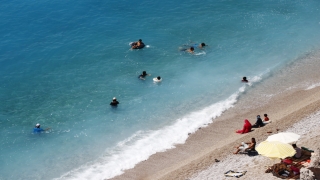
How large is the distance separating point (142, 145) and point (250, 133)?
24.0ft

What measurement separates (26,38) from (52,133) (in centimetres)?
1773

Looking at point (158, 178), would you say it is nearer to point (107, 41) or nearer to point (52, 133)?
point (52, 133)

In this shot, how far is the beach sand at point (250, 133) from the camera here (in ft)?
83.5

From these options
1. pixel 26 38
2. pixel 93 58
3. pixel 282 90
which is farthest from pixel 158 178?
pixel 26 38

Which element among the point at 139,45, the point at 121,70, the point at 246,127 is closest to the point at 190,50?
the point at 139,45

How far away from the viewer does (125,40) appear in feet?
153

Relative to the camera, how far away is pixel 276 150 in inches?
918

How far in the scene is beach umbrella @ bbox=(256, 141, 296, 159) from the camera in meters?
23.1

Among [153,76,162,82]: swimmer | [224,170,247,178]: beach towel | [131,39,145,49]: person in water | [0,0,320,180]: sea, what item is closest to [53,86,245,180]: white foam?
[0,0,320,180]: sea

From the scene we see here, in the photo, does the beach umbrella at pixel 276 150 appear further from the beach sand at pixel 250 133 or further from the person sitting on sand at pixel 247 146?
the person sitting on sand at pixel 247 146

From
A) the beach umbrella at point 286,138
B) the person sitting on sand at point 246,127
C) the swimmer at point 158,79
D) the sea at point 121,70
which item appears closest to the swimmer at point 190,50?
the sea at point 121,70

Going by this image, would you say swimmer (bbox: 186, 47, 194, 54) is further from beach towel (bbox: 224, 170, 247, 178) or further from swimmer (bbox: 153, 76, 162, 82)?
beach towel (bbox: 224, 170, 247, 178)

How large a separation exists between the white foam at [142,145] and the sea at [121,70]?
0.08 metres

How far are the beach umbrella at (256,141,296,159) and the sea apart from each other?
8.11 metres
